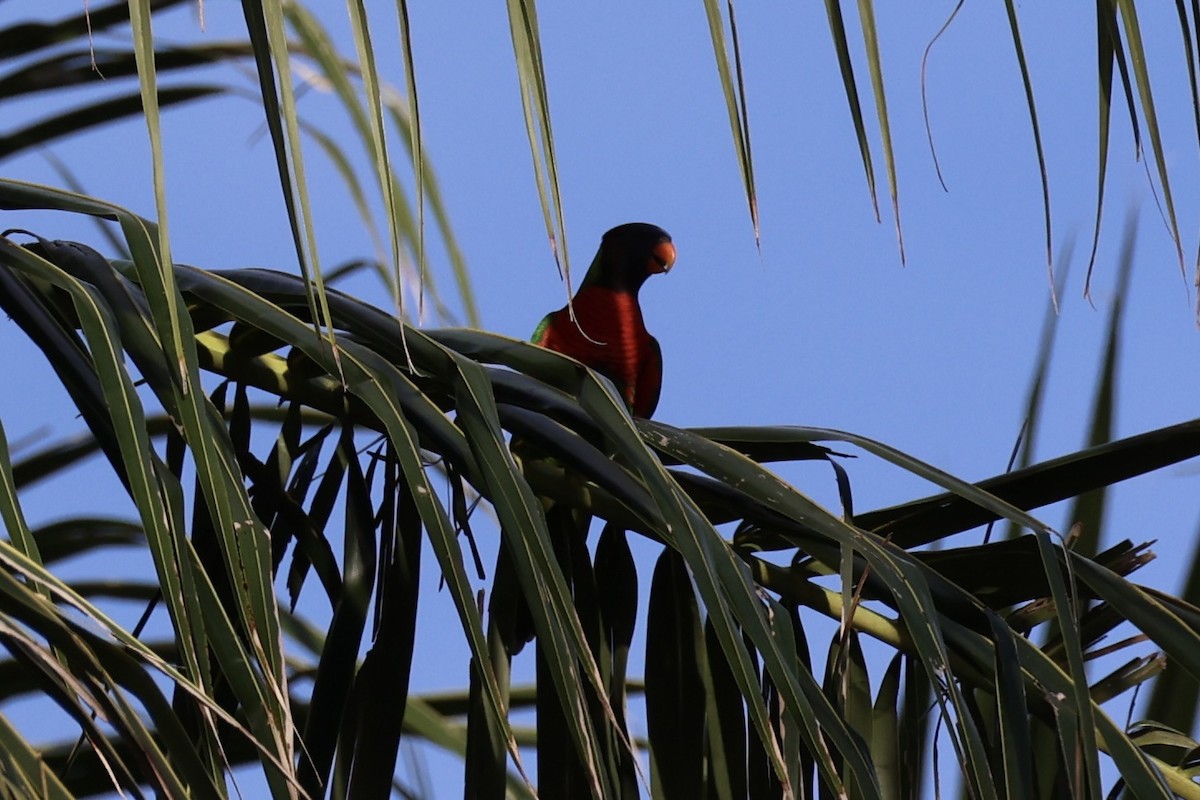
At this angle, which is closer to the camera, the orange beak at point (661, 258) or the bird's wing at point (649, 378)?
the bird's wing at point (649, 378)

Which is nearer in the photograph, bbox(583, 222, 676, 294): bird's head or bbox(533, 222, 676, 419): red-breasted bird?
bbox(533, 222, 676, 419): red-breasted bird

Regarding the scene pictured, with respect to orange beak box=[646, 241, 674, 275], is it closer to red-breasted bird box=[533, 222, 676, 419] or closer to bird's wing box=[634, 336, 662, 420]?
red-breasted bird box=[533, 222, 676, 419]

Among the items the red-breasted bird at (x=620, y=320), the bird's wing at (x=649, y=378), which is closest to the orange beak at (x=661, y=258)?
the red-breasted bird at (x=620, y=320)

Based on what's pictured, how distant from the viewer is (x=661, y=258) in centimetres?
288

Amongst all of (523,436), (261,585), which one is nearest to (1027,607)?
(523,436)

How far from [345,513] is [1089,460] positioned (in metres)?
0.47

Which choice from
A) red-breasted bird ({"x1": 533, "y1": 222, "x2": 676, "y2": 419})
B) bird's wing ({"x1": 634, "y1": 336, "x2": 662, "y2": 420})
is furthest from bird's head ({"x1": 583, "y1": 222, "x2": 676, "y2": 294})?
bird's wing ({"x1": 634, "y1": 336, "x2": 662, "y2": 420})

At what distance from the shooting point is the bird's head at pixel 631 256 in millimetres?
2797

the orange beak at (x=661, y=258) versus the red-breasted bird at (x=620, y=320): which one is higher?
the orange beak at (x=661, y=258)

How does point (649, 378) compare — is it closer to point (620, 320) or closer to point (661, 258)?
point (620, 320)

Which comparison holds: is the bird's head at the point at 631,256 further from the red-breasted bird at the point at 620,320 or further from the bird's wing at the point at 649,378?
the bird's wing at the point at 649,378

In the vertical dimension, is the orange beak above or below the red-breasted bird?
above

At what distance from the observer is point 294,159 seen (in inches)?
16.8

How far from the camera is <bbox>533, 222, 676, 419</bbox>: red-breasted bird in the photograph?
2.21 metres
